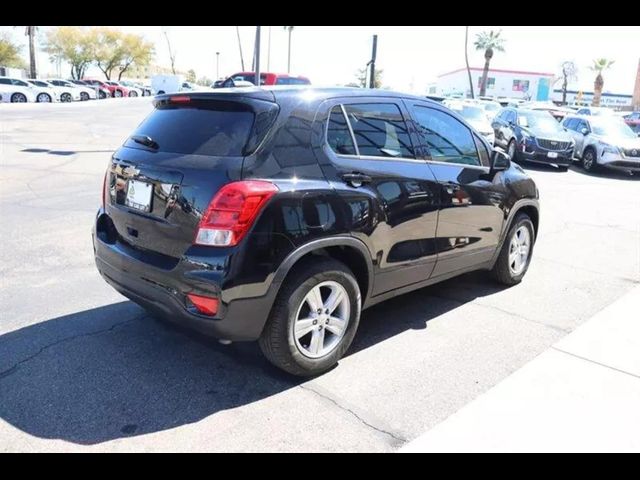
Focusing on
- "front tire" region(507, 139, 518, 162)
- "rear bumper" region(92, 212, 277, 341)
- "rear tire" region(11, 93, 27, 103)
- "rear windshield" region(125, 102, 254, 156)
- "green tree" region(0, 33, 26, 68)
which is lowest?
"rear tire" region(11, 93, 27, 103)

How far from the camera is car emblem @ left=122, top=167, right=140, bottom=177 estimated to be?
3.32m

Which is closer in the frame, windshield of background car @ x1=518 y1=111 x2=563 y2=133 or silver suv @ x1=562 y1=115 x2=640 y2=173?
silver suv @ x1=562 y1=115 x2=640 y2=173

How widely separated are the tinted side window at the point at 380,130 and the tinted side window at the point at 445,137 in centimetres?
25

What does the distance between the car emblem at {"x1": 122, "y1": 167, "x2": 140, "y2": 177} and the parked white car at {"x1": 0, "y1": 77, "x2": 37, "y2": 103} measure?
126ft

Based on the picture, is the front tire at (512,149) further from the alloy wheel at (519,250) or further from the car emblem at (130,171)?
the car emblem at (130,171)

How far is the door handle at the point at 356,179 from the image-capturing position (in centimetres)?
337

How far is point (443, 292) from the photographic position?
201 inches

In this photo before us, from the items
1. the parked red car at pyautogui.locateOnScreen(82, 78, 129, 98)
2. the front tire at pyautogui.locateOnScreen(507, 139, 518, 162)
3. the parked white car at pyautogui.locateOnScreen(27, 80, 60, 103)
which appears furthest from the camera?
the parked red car at pyautogui.locateOnScreen(82, 78, 129, 98)

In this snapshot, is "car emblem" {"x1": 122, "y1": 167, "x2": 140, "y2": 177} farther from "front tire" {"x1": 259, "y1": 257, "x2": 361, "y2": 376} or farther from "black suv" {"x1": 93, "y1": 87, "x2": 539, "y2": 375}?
"front tire" {"x1": 259, "y1": 257, "x2": 361, "y2": 376}

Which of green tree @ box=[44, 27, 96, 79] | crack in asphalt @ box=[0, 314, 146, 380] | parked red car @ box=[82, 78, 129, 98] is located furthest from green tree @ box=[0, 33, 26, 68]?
crack in asphalt @ box=[0, 314, 146, 380]

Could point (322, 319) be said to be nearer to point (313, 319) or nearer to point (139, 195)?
point (313, 319)

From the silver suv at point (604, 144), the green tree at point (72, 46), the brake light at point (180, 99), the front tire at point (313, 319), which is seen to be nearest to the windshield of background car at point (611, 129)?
the silver suv at point (604, 144)

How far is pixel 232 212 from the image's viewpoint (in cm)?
288

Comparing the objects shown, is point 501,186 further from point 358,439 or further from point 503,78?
point 503,78
